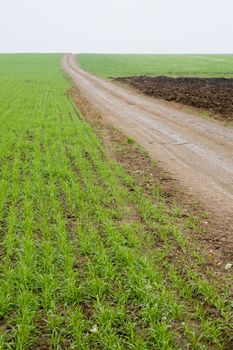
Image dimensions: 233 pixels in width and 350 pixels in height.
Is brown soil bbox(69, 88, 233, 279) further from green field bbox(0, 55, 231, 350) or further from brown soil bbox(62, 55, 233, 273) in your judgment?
green field bbox(0, 55, 231, 350)

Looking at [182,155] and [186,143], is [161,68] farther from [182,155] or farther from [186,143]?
[182,155]

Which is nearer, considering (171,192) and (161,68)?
(171,192)

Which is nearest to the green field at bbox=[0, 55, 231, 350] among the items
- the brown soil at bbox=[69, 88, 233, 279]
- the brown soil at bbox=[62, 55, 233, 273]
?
the brown soil at bbox=[69, 88, 233, 279]

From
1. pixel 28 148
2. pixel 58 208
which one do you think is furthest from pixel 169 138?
pixel 58 208

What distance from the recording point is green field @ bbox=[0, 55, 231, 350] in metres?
4.82

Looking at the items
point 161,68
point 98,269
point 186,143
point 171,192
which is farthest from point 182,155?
point 161,68

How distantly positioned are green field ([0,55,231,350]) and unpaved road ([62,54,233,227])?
5.32 ft

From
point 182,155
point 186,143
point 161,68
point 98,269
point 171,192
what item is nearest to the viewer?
point 98,269

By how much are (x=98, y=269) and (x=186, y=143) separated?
1112 cm

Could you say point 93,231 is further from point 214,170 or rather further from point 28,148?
point 28,148

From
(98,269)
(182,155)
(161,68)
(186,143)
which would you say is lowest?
(98,269)

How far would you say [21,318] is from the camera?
5008 millimetres

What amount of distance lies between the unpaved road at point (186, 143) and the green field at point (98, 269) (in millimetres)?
1621

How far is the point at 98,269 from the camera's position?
20.6ft
